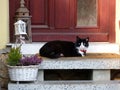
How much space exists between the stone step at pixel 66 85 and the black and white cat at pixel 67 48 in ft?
1.66

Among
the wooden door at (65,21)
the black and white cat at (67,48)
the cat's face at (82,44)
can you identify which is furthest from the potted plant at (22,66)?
the wooden door at (65,21)

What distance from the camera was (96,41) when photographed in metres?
6.59

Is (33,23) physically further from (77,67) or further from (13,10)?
(77,67)

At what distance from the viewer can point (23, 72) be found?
545 cm

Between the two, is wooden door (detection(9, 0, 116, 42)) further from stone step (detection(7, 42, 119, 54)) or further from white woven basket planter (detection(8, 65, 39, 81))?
white woven basket planter (detection(8, 65, 39, 81))

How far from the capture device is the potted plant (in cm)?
545

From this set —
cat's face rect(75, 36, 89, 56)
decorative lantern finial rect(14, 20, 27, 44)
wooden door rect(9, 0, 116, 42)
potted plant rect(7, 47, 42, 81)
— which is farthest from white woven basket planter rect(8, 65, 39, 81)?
wooden door rect(9, 0, 116, 42)

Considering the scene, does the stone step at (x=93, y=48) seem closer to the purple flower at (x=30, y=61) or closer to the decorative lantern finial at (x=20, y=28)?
the decorative lantern finial at (x=20, y=28)

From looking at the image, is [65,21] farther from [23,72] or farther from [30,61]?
[23,72]

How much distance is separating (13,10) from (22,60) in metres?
1.22

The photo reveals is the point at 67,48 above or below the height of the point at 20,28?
below

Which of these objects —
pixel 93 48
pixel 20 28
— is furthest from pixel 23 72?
pixel 93 48

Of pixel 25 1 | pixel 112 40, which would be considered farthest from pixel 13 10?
pixel 112 40

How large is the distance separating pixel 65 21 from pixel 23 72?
1434mm
